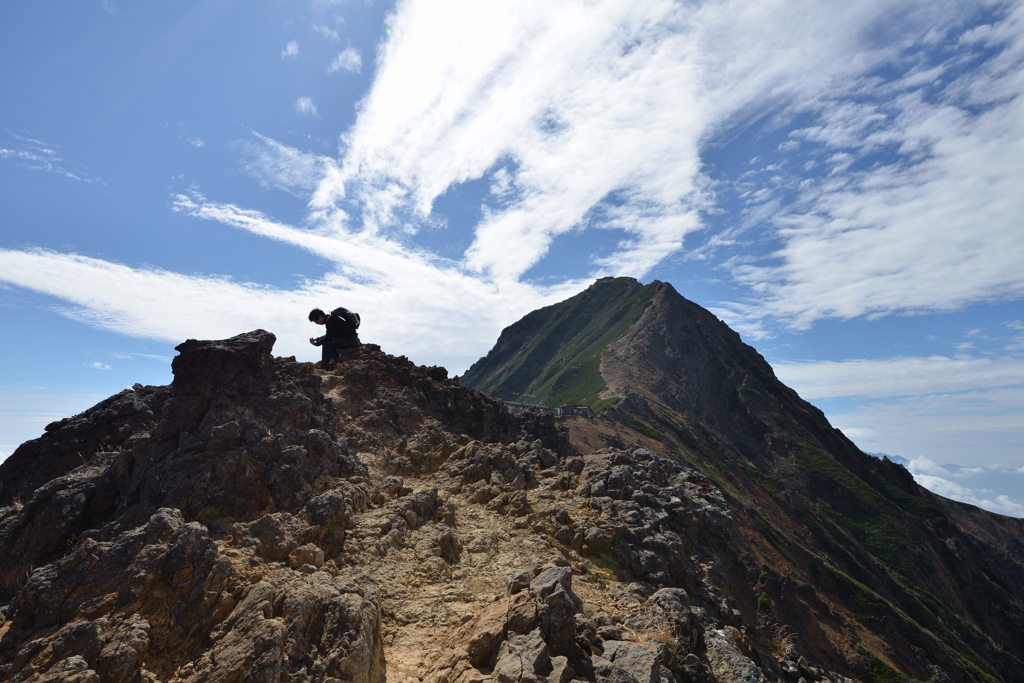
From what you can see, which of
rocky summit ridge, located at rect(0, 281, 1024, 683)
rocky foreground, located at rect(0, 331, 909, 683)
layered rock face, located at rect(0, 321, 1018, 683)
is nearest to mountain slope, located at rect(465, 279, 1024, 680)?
rocky summit ridge, located at rect(0, 281, 1024, 683)

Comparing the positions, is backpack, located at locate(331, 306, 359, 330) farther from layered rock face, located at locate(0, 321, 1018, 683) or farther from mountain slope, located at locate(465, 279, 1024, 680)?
mountain slope, located at locate(465, 279, 1024, 680)

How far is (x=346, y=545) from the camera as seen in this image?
460 inches

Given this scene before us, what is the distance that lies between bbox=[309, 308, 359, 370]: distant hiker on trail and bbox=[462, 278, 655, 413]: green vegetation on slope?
75.3 meters

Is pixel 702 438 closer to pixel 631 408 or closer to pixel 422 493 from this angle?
pixel 631 408

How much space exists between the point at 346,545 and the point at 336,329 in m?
13.3

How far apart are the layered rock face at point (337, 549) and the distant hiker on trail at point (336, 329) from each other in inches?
60.6

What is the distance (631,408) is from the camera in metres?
→ 83.2

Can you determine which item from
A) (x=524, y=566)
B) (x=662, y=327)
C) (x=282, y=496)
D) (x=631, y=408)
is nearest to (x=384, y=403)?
(x=282, y=496)

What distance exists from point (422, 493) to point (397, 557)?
258cm

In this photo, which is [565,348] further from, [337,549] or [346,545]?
[337,549]

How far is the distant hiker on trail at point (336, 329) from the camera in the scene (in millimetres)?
22734

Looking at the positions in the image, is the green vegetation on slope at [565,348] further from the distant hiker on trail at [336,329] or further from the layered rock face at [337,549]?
the layered rock face at [337,549]

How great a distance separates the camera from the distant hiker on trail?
74.6 feet

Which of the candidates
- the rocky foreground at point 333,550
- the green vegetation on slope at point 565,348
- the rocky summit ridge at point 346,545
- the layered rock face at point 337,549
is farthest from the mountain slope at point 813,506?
the rocky foreground at point 333,550
